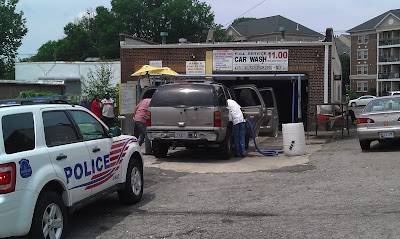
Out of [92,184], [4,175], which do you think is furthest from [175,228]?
[4,175]

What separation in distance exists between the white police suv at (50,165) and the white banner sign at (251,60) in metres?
14.5

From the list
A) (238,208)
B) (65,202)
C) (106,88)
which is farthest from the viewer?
(106,88)

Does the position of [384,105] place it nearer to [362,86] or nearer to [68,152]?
[68,152]

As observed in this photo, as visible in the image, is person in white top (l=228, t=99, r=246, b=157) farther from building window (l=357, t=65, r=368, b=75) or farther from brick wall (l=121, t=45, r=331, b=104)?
building window (l=357, t=65, r=368, b=75)

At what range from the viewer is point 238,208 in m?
7.09

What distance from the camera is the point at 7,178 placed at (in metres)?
4.64

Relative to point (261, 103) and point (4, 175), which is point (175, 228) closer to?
point (4, 175)

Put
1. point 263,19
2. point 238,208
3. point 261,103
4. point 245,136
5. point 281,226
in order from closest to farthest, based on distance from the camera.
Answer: point 281,226 < point 238,208 < point 245,136 < point 261,103 < point 263,19

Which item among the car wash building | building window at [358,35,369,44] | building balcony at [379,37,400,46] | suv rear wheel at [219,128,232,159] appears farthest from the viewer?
building window at [358,35,369,44]

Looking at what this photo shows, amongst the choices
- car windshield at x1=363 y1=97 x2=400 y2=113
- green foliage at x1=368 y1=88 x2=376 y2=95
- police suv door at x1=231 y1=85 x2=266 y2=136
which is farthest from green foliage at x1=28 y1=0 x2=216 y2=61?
car windshield at x1=363 y1=97 x2=400 y2=113

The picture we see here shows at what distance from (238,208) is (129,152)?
1916mm

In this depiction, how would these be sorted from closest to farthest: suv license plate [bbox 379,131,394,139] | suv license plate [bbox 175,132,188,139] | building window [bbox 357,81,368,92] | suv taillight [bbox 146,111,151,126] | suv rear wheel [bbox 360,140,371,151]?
suv license plate [bbox 175,132,188,139] → suv taillight [bbox 146,111,151,126] → suv license plate [bbox 379,131,394,139] → suv rear wheel [bbox 360,140,371,151] → building window [bbox 357,81,368,92]

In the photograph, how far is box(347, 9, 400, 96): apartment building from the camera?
83.6 meters

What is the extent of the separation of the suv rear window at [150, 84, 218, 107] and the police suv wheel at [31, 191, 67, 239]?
6415 millimetres
